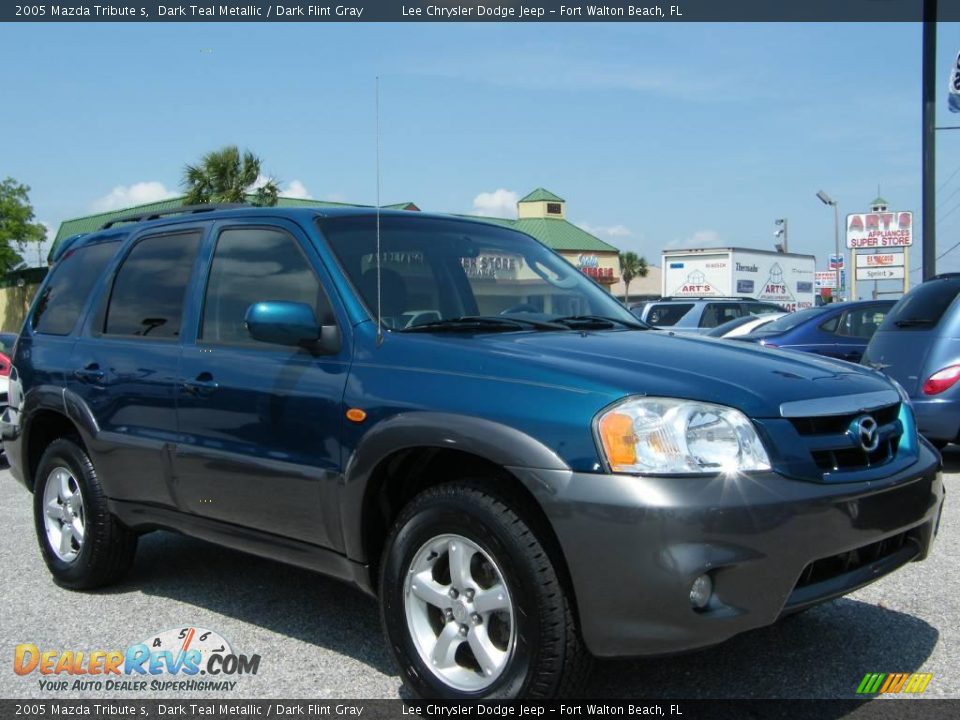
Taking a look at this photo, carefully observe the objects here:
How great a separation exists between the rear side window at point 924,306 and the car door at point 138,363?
6174 millimetres

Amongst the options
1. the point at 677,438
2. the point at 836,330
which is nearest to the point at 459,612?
the point at 677,438

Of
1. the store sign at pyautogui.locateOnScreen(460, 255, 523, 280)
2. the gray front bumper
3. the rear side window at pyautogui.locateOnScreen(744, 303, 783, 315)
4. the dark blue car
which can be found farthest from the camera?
the rear side window at pyautogui.locateOnScreen(744, 303, 783, 315)

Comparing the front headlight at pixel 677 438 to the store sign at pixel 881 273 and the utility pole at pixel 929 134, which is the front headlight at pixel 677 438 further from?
the store sign at pixel 881 273

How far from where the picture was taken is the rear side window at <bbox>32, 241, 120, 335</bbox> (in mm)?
5223

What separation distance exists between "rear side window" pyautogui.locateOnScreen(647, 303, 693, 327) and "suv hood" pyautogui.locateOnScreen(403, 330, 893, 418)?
14320mm

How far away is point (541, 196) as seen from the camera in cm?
6562

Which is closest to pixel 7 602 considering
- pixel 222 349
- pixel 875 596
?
pixel 222 349

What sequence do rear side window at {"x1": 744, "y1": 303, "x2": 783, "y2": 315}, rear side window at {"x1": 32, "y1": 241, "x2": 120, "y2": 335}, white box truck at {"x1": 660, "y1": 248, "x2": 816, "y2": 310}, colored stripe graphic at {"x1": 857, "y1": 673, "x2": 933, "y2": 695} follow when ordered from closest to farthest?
colored stripe graphic at {"x1": 857, "y1": 673, "x2": 933, "y2": 695}, rear side window at {"x1": 32, "y1": 241, "x2": 120, "y2": 335}, rear side window at {"x1": 744, "y1": 303, "x2": 783, "y2": 315}, white box truck at {"x1": 660, "y1": 248, "x2": 816, "y2": 310}

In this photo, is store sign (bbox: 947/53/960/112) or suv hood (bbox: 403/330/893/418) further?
store sign (bbox: 947/53/960/112)

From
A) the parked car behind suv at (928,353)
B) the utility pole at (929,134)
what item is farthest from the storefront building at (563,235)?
the parked car behind suv at (928,353)

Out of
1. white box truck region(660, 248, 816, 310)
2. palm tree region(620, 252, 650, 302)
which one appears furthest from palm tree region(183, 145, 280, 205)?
palm tree region(620, 252, 650, 302)

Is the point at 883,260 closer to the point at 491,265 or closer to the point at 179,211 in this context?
the point at 491,265

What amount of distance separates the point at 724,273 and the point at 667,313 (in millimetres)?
11400

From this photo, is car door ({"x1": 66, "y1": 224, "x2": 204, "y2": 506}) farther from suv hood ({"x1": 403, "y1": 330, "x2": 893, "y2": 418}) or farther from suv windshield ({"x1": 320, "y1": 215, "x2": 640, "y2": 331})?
suv hood ({"x1": 403, "y1": 330, "x2": 893, "y2": 418})
